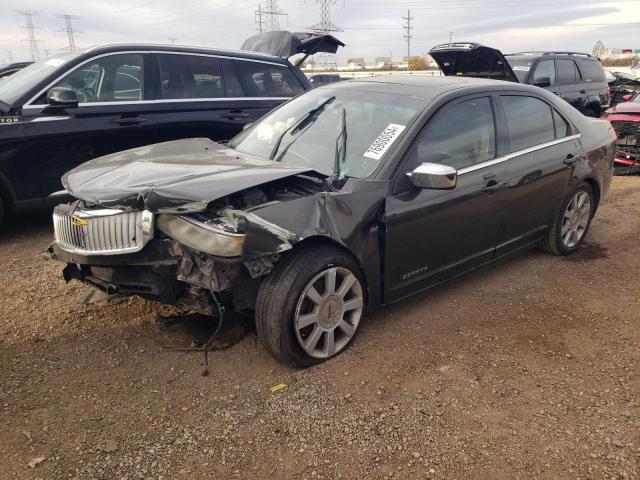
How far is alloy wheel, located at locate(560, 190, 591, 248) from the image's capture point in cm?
467

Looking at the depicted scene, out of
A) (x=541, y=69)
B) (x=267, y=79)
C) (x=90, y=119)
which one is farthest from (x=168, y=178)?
(x=541, y=69)

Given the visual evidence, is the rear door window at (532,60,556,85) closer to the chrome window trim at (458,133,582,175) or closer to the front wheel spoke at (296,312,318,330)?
the chrome window trim at (458,133,582,175)

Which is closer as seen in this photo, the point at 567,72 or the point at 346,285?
the point at 346,285

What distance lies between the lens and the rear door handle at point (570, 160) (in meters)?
4.35

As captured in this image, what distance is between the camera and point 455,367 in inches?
120

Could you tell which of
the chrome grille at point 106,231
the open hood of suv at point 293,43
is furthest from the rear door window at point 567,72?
the chrome grille at point 106,231

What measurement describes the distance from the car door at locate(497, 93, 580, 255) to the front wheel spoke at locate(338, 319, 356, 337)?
154 centimetres

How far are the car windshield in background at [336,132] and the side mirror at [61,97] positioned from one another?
6.02 ft

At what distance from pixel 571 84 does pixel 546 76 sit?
0.93 m

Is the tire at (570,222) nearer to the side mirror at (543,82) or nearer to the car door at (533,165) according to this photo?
the car door at (533,165)

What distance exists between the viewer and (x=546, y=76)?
10125 mm

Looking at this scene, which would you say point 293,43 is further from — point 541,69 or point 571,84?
point 571,84

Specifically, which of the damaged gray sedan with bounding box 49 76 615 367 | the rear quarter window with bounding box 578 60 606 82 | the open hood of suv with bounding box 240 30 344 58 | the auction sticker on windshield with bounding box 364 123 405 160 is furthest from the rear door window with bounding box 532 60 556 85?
the auction sticker on windshield with bounding box 364 123 405 160

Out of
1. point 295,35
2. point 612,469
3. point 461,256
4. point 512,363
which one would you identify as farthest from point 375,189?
point 295,35
